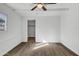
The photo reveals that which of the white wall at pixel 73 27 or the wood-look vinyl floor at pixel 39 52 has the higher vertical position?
the white wall at pixel 73 27

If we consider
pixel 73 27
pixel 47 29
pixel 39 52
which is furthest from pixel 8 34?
pixel 47 29

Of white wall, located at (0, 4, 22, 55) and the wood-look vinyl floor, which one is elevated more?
white wall, located at (0, 4, 22, 55)

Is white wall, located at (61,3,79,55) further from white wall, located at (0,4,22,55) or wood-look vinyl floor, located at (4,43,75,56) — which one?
white wall, located at (0,4,22,55)

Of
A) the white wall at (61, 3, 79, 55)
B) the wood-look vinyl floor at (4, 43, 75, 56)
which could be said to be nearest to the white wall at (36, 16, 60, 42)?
the wood-look vinyl floor at (4, 43, 75, 56)

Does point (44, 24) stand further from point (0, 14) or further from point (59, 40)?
point (0, 14)

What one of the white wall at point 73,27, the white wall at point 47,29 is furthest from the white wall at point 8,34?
the white wall at point 47,29

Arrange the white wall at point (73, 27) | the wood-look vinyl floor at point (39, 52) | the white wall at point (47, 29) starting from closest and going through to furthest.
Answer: the white wall at point (73, 27) < the wood-look vinyl floor at point (39, 52) < the white wall at point (47, 29)

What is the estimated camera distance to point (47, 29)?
6254mm

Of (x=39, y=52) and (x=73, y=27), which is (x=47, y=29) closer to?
(x=39, y=52)

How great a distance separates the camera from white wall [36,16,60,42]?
20.3 feet

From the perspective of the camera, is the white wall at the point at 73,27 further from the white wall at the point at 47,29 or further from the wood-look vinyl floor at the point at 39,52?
the white wall at the point at 47,29

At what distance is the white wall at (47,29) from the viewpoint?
243 inches

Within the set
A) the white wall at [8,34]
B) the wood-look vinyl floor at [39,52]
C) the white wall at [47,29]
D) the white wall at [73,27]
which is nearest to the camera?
the white wall at [8,34]

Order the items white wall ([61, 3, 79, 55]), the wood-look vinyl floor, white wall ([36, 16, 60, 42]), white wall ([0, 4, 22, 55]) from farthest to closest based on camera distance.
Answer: white wall ([36, 16, 60, 42]) < the wood-look vinyl floor < white wall ([61, 3, 79, 55]) < white wall ([0, 4, 22, 55])
